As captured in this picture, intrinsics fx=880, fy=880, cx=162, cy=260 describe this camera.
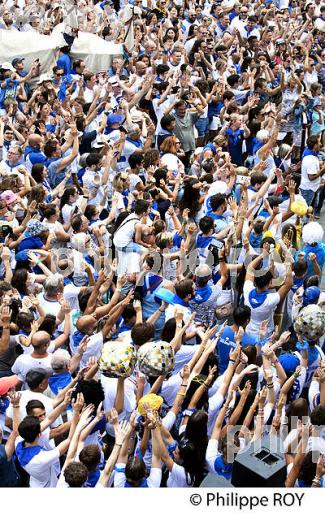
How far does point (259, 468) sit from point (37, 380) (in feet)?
7.63

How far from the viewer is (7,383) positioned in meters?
6.36

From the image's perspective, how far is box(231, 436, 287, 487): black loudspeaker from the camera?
13.9 feet

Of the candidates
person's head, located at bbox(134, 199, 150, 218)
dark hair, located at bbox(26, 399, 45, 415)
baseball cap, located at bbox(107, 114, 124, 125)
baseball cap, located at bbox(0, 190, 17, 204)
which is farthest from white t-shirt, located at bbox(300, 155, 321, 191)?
dark hair, located at bbox(26, 399, 45, 415)

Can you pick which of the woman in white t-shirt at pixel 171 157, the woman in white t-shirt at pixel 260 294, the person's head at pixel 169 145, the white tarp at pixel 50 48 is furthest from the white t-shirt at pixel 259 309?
the white tarp at pixel 50 48

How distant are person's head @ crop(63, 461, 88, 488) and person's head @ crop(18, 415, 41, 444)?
47cm

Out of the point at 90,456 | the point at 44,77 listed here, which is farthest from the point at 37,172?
the point at 90,456

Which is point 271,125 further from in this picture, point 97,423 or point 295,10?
point 295,10

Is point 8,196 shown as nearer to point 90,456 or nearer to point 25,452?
point 25,452

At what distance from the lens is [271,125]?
37.4 ft

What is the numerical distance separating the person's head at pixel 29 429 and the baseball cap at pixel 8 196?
371 cm

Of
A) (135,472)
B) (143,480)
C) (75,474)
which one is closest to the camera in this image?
(75,474)

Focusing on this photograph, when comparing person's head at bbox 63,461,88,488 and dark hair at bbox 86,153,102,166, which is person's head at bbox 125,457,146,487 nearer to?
person's head at bbox 63,461,88,488

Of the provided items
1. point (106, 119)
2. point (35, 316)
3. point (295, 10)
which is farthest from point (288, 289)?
point (295, 10)

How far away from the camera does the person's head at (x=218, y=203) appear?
8688 millimetres
